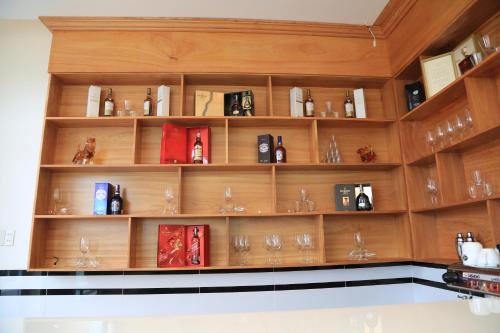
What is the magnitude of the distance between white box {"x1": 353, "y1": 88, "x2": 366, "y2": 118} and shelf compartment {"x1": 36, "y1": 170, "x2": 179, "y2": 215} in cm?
155

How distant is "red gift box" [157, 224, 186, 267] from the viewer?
222cm

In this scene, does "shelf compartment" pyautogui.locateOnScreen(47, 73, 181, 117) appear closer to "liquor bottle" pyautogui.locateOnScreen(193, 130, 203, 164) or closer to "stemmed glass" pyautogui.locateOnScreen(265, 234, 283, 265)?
"liquor bottle" pyautogui.locateOnScreen(193, 130, 203, 164)

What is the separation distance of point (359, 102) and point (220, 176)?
A: 1276mm

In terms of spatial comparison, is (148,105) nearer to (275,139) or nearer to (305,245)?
(275,139)

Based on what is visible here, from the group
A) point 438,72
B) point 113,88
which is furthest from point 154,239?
point 438,72

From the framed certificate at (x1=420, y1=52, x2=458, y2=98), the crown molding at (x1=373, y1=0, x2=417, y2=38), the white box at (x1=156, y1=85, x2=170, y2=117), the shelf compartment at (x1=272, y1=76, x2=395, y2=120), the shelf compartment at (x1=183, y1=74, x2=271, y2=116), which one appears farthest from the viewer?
the shelf compartment at (x1=272, y1=76, x2=395, y2=120)

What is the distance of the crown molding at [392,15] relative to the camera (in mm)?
2311

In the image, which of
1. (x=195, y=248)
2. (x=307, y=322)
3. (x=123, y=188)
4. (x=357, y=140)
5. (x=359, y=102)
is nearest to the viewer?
(x=307, y=322)

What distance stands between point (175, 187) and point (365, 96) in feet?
5.88

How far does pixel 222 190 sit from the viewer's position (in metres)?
2.49

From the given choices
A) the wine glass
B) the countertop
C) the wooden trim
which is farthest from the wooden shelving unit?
the countertop

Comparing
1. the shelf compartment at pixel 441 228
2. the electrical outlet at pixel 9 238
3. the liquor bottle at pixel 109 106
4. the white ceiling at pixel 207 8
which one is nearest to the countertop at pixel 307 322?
the shelf compartment at pixel 441 228

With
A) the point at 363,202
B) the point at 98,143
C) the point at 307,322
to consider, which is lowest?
the point at 307,322

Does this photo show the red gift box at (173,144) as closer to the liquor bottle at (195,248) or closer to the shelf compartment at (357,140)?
the liquor bottle at (195,248)
